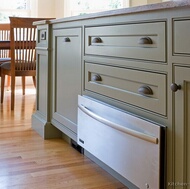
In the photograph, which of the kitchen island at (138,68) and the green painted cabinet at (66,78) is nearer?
the kitchen island at (138,68)

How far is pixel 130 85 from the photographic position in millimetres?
1543

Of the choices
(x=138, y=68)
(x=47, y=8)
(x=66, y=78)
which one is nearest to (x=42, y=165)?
(x=66, y=78)

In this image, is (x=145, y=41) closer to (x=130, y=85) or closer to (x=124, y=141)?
(x=130, y=85)

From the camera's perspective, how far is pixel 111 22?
169 cm

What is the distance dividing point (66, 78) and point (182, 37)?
1.26m

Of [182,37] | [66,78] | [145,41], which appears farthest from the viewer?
[66,78]

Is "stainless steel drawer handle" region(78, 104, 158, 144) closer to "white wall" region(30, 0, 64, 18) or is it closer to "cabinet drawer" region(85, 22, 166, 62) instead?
"cabinet drawer" region(85, 22, 166, 62)

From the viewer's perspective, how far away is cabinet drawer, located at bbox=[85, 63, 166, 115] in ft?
4.40

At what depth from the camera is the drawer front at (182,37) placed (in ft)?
3.83

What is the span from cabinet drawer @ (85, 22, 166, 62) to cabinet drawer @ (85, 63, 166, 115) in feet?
0.25

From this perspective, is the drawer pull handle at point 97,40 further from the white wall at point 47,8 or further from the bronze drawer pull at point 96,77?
the white wall at point 47,8

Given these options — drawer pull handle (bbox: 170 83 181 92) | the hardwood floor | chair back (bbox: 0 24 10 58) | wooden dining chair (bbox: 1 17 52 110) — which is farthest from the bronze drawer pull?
chair back (bbox: 0 24 10 58)

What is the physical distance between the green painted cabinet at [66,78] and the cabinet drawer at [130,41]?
246mm

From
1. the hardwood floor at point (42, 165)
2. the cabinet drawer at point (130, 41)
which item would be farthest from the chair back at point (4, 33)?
the cabinet drawer at point (130, 41)
